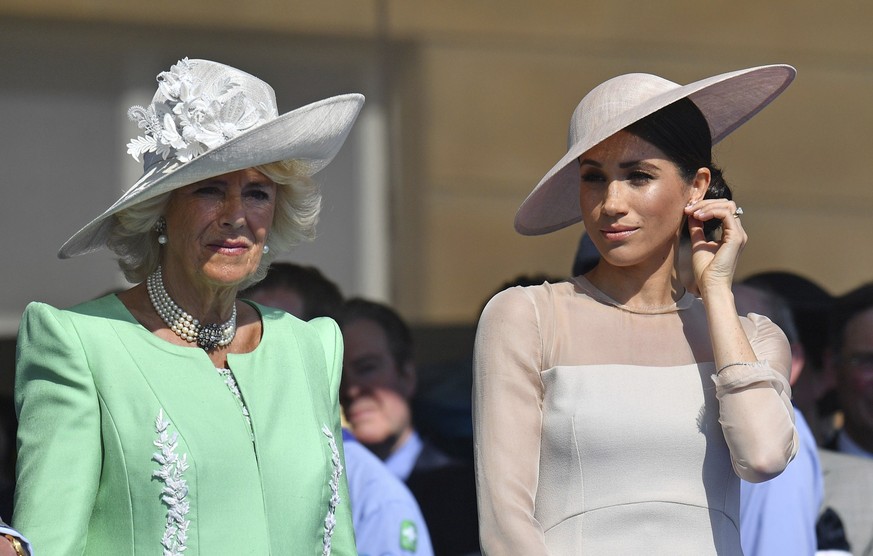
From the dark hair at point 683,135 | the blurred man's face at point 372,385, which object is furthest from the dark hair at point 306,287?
the dark hair at point 683,135

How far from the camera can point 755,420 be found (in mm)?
3047

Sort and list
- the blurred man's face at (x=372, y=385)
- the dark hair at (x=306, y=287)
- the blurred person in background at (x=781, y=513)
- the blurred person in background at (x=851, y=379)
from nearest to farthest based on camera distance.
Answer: the blurred person in background at (x=781, y=513)
the dark hair at (x=306, y=287)
the blurred person in background at (x=851, y=379)
the blurred man's face at (x=372, y=385)

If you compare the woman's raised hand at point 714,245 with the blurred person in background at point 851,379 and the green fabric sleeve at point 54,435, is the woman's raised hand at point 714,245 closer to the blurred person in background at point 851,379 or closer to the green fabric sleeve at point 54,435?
the green fabric sleeve at point 54,435

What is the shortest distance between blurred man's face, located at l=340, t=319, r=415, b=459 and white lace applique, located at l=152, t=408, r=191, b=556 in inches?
87.0

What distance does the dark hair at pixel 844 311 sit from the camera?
5.14m

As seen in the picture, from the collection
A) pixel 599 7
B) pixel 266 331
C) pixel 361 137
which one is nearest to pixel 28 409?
pixel 266 331

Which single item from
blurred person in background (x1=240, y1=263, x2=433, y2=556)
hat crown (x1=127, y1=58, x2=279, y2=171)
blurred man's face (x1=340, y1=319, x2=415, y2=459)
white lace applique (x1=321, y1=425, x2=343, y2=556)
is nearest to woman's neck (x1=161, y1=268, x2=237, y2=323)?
hat crown (x1=127, y1=58, x2=279, y2=171)

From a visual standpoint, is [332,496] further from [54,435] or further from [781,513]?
[781,513]

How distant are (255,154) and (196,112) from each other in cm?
15

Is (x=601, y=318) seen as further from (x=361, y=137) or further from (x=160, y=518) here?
(x=361, y=137)

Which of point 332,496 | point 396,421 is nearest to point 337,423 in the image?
point 332,496

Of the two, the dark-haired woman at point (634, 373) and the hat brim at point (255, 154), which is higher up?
the hat brim at point (255, 154)

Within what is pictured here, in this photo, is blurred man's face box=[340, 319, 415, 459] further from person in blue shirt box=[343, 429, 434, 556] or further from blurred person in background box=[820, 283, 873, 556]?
blurred person in background box=[820, 283, 873, 556]

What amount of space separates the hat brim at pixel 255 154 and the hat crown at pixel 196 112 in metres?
0.04
